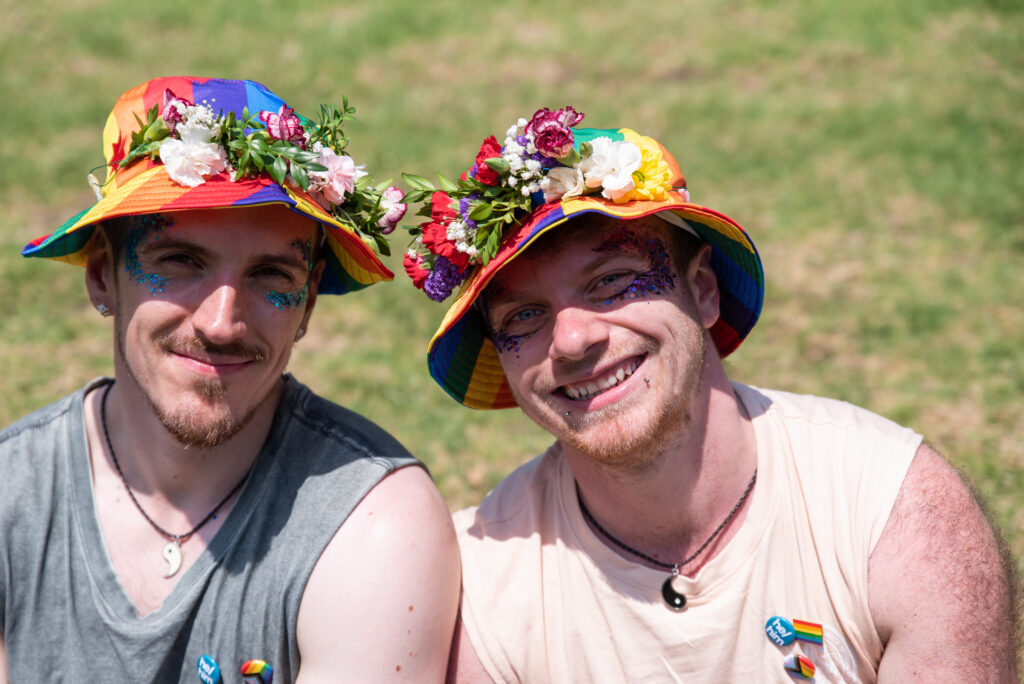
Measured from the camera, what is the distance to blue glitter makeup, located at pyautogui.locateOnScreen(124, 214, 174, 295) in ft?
12.0

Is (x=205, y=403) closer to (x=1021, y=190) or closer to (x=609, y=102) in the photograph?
(x=1021, y=190)

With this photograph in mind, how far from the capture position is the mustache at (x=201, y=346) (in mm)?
3592

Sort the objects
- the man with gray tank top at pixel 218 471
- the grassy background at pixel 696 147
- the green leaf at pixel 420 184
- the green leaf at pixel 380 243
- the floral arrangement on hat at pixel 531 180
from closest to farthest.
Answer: the floral arrangement on hat at pixel 531 180
the man with gray tank top at pixel 218 471
the green leaf at pixel 420 184
the green leaf at pixel 380 243
the grassy background at pixel 696 147

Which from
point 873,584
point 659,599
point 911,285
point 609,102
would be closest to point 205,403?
point 659,599

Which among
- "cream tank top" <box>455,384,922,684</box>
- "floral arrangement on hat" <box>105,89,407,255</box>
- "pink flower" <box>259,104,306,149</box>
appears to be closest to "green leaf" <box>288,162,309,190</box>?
"floral arrangement on hat" <box>105,89,407,255</box>

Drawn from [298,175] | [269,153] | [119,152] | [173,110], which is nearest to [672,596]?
[298,175]

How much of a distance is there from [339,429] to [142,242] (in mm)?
985

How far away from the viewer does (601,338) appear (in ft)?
11.4

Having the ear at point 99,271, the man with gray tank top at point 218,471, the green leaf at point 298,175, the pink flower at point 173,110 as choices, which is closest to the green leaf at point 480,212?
the man with gray tank top at point 218,471

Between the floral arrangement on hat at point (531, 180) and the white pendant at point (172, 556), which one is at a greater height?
the floral arrangement on hat at point (531, 180)

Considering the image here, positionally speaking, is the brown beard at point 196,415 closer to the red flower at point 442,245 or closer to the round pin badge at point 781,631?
the red flower at point 442,245

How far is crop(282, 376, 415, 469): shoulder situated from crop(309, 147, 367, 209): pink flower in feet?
2.71

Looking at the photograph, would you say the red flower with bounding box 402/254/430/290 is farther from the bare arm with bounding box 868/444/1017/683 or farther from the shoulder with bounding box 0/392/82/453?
the bare arm with bounding box 868/444/1017/683

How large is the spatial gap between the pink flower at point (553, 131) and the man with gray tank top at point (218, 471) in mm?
720
